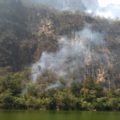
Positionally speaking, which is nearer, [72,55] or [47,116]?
[47,116]

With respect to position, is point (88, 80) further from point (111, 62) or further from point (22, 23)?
point (22, 23)

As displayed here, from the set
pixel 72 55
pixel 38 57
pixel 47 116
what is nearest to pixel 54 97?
pixel 47 116

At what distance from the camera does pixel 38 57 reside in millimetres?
158875

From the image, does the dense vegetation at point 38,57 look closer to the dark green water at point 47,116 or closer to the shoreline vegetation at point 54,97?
the shoreline vegetation at point 54,97

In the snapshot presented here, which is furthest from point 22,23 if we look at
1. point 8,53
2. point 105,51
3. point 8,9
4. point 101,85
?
point 101,85

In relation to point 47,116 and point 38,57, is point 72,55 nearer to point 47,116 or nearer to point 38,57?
point 38,57

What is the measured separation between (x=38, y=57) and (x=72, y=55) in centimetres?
1543

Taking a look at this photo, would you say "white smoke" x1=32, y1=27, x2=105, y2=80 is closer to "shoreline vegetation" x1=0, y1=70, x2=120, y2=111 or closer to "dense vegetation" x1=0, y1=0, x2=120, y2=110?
"dense vegetation" x1=0, y1=0, x2=120, y2=110

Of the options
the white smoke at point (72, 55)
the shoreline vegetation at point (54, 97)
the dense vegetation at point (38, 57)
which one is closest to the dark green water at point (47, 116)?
A: the shoreline vegetation at point (54, 97)

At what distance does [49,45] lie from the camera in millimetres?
160250

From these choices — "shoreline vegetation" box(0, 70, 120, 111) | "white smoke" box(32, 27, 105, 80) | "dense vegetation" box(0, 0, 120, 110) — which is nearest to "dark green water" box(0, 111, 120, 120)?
"shoreline vegetation" box(0, 70, 120, 111)

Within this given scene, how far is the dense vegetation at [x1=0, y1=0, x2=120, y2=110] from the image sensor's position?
110188 millimetres

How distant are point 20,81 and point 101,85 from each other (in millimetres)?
34448

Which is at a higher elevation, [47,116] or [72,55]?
[72,55]
